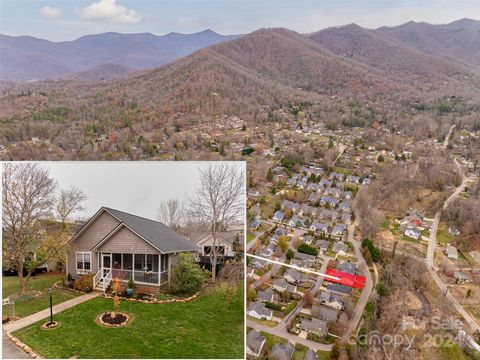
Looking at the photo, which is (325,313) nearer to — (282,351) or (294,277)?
(282,351)

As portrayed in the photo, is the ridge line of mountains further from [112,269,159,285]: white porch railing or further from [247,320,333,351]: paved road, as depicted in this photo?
[112,269,159,285]: white porch railing

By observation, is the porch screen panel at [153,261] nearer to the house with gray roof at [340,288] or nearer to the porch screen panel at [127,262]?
the porch screen panel at [127,262]

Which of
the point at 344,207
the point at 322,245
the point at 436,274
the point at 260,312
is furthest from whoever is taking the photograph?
the point at 344,207

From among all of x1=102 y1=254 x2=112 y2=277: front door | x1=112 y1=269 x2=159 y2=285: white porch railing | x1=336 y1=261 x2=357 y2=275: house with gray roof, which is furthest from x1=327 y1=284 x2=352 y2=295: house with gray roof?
x1=102 y1=254 x2=112 y2=277: front door

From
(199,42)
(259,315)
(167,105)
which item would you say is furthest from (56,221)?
(199,42)

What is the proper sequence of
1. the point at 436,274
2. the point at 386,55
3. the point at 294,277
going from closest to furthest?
the point at 294,277
the point at 436,274
the point at 386,55

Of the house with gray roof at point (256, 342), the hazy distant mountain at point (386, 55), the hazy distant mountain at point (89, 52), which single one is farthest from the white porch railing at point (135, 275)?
the hazy distant mountain at point (386, 55)

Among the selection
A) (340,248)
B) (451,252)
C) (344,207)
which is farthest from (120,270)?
(344,207)
